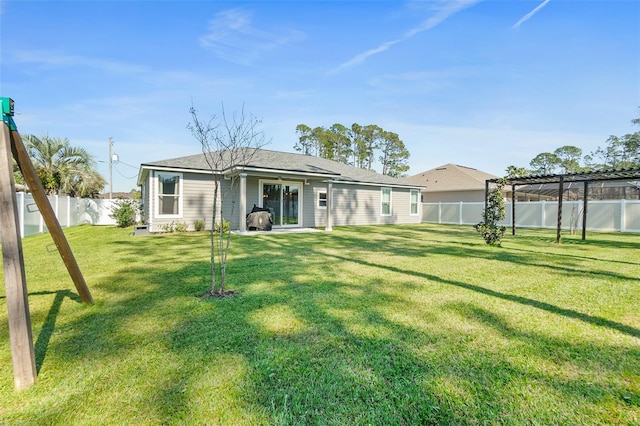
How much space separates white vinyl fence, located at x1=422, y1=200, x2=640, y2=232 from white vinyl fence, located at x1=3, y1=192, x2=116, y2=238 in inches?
840

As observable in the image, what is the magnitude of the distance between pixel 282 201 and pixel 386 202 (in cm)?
767

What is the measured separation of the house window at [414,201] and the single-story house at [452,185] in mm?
3165

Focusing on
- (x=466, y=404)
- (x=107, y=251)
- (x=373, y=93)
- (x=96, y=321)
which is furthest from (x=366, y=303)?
(x=373, y=93)

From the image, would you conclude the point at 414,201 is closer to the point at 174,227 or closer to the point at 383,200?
the point at 383,200

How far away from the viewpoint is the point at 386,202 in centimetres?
1912

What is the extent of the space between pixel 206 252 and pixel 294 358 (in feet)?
19.7

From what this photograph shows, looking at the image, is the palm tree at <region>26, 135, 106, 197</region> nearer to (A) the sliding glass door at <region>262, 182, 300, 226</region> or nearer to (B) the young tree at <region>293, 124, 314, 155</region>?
(A) the sliding glass door at <region>262, 182, 300, 226</region>

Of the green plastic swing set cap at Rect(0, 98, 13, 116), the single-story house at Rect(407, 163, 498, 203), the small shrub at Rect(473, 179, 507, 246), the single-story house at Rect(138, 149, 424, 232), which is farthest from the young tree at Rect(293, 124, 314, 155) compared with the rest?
the green plastic swing set cap at Rect(0, 98, 13, 116)

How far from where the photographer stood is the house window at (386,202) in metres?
19.0

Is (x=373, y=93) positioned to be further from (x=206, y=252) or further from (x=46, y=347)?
(x=46, y=347)

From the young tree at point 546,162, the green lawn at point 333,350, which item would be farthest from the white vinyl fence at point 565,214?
the young tree at point 546,162

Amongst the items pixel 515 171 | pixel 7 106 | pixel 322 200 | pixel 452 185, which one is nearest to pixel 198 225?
pixel 322 200

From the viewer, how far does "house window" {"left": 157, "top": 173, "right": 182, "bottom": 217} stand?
39.7 feet

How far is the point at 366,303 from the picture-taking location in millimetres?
3924
